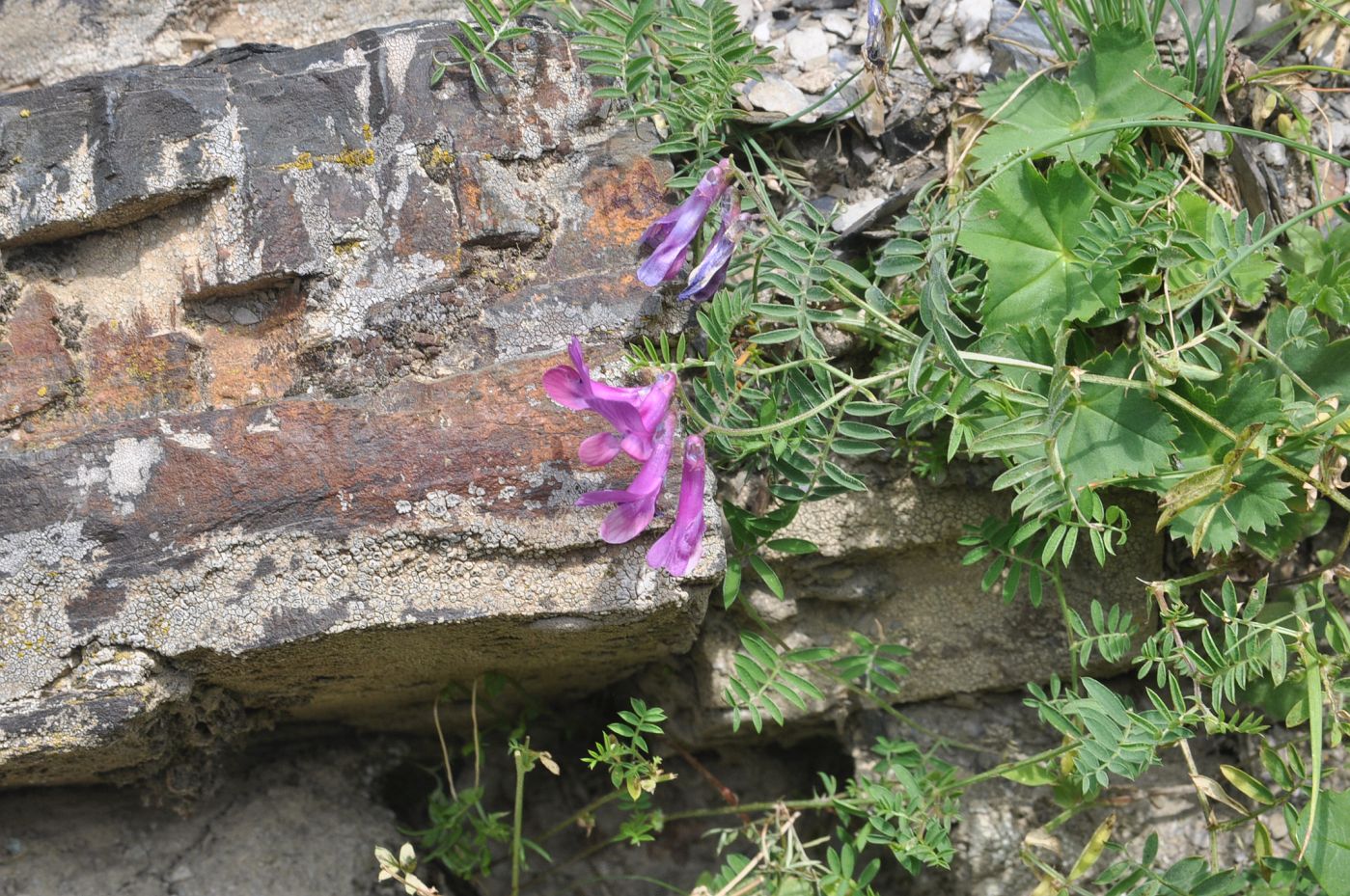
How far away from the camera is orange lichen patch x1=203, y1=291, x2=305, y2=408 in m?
1.99

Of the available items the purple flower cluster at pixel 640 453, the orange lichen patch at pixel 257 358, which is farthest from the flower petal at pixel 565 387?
the orange lichen patch at pixel 257 358

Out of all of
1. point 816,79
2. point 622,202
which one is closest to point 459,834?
point 622,202

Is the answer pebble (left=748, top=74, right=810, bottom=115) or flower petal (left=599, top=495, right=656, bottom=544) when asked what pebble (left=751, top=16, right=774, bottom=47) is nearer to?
pebble (left=748, top=74, right=810, bottom=115)

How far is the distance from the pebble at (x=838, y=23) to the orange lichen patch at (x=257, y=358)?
1225mm

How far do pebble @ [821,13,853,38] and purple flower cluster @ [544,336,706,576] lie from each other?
1.03 metres

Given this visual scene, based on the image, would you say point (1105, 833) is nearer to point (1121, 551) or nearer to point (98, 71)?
point (1121, 551)

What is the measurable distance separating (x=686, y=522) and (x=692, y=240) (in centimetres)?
51

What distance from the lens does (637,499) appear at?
175cm

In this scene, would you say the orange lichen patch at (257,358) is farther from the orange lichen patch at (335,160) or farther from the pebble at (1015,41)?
the pebble at (1015,41)

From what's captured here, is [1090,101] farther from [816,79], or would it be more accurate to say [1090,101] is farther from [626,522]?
[626,522]

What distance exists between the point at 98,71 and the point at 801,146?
1.47m

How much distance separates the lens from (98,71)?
241cm

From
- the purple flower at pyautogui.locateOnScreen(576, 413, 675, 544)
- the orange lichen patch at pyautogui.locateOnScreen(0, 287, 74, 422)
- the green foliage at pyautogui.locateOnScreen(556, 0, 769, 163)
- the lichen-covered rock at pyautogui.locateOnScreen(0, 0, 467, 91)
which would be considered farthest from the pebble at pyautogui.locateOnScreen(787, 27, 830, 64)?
the orange lichen patch at pyautogui.locateOnScreen(0, 287, 74, 422)

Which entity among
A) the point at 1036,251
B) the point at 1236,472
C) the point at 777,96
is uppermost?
the point at 777,96
